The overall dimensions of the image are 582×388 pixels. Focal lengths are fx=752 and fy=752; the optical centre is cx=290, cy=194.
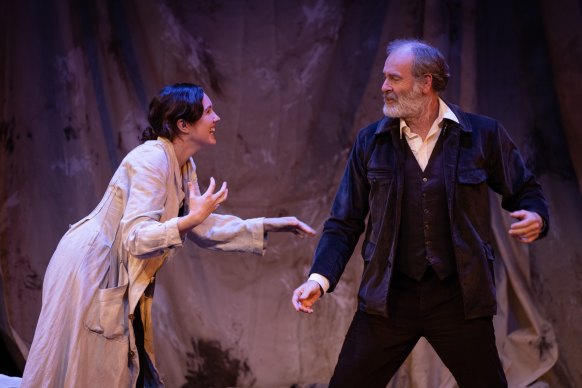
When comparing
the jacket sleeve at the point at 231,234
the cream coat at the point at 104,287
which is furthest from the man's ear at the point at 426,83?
the cream coat at the point at 104,287

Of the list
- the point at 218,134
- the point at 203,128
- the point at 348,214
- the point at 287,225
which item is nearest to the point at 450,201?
the point at 348,214

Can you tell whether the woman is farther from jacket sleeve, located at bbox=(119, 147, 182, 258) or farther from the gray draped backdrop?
the gray draped backdrop

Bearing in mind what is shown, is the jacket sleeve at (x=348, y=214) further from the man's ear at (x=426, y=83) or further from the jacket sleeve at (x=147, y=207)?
the jacket sleeve at (x=147, y=207)

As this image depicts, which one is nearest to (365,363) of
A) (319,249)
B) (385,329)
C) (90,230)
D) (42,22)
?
(385,329)

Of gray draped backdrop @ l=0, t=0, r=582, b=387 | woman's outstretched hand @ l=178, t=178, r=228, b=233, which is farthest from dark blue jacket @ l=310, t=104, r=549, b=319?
gray draped backdrop @ l=0, t=0, r=582, b=387

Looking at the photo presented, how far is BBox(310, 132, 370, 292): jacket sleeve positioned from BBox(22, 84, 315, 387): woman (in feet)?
0.47

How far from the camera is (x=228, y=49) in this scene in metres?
4.41

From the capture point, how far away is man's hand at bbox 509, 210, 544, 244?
241 cm

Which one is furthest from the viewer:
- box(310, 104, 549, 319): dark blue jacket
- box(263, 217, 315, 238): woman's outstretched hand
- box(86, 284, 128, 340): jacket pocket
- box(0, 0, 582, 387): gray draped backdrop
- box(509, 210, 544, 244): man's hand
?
box(0, 0, 582, 387): gray draped backdrop

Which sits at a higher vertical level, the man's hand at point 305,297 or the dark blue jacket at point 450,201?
the dark blue jacket at point 450,201

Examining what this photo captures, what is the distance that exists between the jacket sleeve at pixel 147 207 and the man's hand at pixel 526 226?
3.59 feet

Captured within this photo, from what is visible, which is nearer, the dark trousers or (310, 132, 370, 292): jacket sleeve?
the dark trousers

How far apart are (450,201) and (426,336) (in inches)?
18.3

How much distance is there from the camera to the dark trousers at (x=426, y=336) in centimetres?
249
